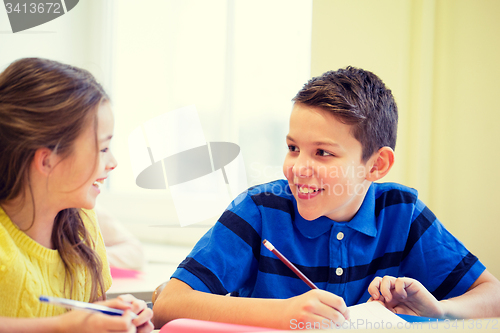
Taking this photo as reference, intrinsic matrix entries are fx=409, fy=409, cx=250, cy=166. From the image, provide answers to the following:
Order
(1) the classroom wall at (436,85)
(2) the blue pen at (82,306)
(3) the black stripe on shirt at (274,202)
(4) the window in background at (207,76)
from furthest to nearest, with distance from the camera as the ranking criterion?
(4) the window in background at (207,76) < (1) the classroom wall at (436,85) < (3) the black stripe on shirt at (274,202) < (2) the blue pen at (82,306)

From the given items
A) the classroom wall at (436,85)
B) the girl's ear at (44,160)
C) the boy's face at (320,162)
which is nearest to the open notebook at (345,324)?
the boy's face at (320,162)

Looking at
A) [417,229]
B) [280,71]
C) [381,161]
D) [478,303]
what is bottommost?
[478,303]

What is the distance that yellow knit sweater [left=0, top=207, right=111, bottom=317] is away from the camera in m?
0.65

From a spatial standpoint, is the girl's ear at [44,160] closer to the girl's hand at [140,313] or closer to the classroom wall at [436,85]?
the girl's hand at [140,313]

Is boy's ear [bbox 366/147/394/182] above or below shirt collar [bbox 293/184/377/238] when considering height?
above

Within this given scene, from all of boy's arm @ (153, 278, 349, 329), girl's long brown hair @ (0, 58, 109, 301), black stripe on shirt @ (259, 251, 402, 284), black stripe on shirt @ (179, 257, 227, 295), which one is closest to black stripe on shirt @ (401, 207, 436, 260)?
black stripe on shirt @ (259, 251, 402, 284)

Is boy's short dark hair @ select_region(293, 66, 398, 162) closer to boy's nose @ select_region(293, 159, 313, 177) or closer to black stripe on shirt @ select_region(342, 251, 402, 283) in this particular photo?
boy's nose @ select_region(293, 159, 313, 177)

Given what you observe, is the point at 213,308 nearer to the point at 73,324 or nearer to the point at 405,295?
the point at 73,324

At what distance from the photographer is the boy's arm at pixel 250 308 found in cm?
65

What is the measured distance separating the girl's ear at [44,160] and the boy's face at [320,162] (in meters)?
0.47

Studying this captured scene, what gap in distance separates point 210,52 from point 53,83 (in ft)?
5.43

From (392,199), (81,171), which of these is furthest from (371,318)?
(81,171)

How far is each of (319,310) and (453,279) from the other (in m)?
0.44

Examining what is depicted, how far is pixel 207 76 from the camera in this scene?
7.48 ft
